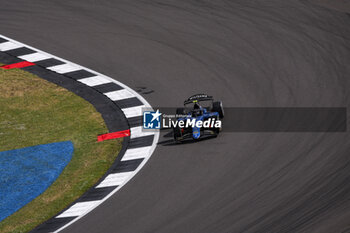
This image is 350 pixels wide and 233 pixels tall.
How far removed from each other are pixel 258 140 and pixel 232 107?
241 centimetres

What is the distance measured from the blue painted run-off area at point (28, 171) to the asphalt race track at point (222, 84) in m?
2.20

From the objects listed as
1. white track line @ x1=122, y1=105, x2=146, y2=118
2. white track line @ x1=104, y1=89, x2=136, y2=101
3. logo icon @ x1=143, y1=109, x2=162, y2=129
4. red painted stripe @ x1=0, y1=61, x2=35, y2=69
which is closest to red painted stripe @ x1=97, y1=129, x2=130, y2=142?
logo icon @ x1=143, y1=109, x2=162, y2=129

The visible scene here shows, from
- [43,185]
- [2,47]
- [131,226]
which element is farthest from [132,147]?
[2,47]

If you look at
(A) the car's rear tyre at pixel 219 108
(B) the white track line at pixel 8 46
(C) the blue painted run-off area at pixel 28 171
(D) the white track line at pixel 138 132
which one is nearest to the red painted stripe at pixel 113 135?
(D) the white track line at pixel 138 132

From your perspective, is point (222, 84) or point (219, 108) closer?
point (219, 108)

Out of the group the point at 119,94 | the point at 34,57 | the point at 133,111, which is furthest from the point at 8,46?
the point at 133,111

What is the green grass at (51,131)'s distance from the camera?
16.3 meters

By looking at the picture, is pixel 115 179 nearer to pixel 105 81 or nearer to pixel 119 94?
pixel 119 94

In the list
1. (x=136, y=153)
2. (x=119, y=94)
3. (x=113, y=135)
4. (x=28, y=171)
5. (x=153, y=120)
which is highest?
(x=119, y=94)

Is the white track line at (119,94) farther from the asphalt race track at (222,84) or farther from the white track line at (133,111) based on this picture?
the white track line at (133,111)

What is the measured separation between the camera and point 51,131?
20.3m

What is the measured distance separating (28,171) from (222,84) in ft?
24.4

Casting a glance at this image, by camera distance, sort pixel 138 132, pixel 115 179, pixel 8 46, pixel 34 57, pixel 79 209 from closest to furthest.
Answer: pixel 79 209
pixel 115 179
pixel 138 132
pixel 34 57
pixel 8 46

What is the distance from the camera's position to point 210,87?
21625 millimetres
